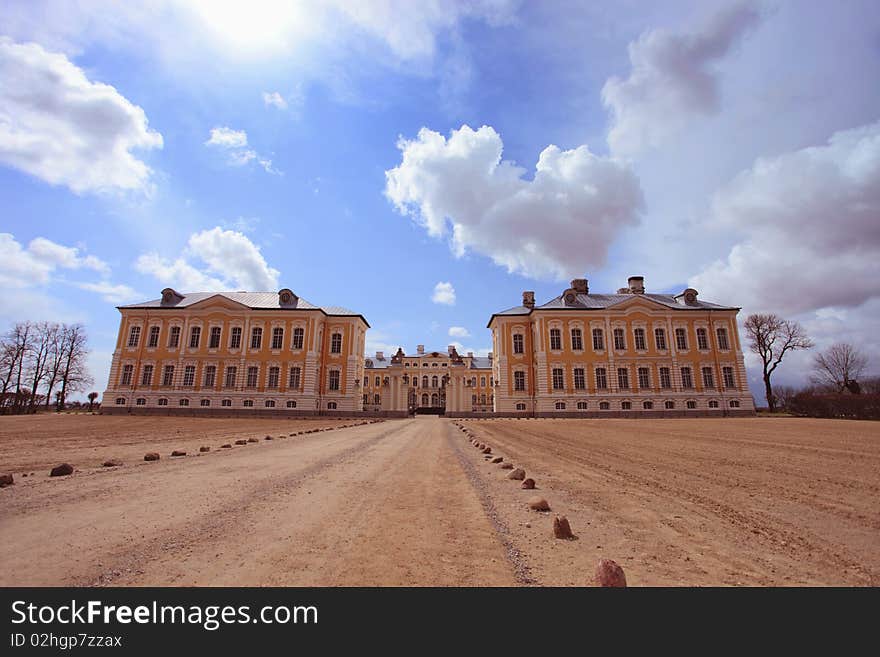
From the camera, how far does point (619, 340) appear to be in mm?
46594

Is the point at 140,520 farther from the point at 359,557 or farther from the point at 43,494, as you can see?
the point at 359,557

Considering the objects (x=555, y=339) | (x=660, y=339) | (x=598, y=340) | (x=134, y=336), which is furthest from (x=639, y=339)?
(x=134, y=336)

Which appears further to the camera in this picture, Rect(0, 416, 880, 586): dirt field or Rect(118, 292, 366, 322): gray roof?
Rect(118, 292, 366, 322): gray roof

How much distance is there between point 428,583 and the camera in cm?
274

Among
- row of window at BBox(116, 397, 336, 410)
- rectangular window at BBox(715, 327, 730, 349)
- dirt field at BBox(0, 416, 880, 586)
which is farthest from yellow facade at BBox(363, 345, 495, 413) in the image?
dirt field at BBox(0, 416, 880, 586)

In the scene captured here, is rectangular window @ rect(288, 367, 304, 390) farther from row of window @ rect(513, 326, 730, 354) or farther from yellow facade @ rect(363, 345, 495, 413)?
yellow facade @ rect(363, 345, 495, 413)

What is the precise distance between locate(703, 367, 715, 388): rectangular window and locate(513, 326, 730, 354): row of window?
246 centimetres

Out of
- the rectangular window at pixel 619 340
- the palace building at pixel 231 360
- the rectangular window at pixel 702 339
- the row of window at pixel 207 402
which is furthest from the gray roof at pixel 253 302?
the rectangular window at pixel 702 339

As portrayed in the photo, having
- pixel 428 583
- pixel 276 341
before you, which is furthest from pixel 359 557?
pixel 276 341

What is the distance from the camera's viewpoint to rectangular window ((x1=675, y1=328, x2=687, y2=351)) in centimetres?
4638

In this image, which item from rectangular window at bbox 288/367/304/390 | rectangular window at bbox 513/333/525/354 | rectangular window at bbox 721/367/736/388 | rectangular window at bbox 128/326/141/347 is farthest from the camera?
rectangular window at bbox 513/333/525/354
